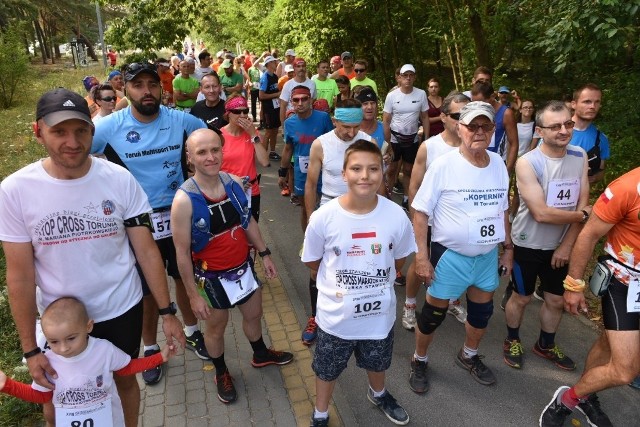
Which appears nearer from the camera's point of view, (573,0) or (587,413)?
(587,413)

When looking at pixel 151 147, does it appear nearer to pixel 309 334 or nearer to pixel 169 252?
pixel 169 252

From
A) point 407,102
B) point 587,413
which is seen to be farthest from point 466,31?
point 587,413

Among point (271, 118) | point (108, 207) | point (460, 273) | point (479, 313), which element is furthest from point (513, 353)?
point (271, 118)

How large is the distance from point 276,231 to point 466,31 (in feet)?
20.8

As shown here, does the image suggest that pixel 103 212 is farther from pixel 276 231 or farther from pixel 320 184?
pixel 276 231

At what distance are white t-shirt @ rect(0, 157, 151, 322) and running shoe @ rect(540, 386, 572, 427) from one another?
9.21 ft

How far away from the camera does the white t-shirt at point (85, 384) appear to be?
241 cm

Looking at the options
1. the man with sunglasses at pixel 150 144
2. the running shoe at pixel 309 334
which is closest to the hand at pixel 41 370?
the man with sunglasses at pixel 150 144

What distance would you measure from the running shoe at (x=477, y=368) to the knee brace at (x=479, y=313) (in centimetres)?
38

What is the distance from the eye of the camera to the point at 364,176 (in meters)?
2.72

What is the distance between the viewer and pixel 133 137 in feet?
11.6

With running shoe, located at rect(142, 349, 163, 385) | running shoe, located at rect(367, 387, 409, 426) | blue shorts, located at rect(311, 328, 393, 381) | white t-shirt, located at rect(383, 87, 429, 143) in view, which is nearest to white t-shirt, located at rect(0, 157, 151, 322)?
blue shorts, located at rect(311, 328, 393, 381)

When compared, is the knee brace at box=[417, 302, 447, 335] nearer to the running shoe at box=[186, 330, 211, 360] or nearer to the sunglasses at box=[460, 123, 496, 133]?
the sunglasses at box=[460, 123, 496, 133]

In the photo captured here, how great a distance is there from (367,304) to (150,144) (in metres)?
2.01
